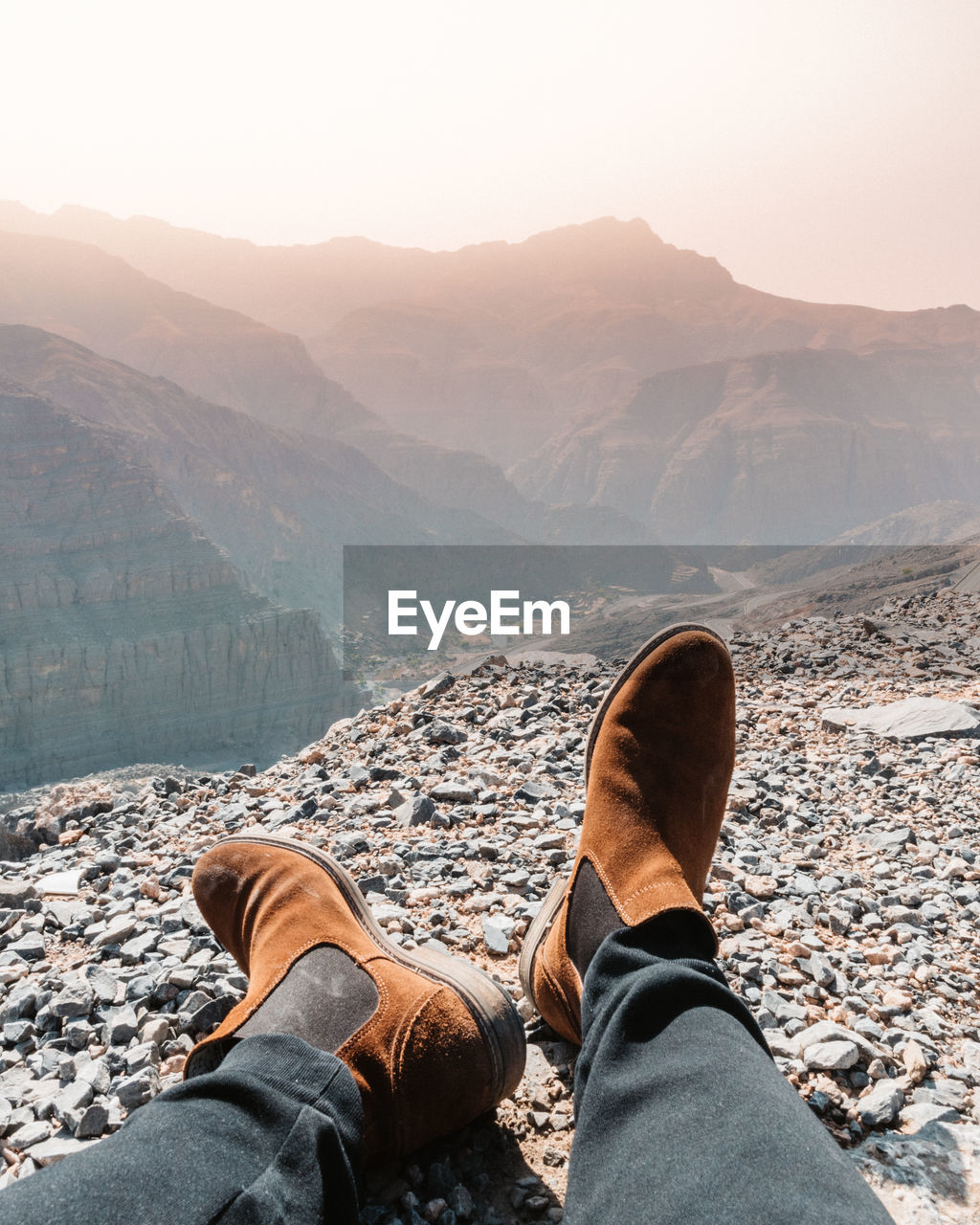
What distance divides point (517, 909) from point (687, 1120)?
1091 mm

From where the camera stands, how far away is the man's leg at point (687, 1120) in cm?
80

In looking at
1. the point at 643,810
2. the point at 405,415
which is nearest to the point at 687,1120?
the point at 643,810

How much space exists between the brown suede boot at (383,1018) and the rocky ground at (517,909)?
12 cm

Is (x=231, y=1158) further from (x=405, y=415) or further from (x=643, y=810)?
(x=405, y=415)

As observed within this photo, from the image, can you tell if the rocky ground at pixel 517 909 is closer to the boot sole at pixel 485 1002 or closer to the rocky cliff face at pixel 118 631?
the boot sole at pixel 485 1002

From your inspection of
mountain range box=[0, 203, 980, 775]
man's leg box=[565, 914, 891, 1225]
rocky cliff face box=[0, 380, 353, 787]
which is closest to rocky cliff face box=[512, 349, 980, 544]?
mountain range box=[0, 203, 980, 775]

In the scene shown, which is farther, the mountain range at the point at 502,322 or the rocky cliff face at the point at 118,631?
the mountain range at the point at 502,322

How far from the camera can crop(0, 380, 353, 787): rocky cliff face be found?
4131 centimetres

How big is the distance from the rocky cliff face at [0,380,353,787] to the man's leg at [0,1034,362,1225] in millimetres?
46375

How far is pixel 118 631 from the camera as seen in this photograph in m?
44.1

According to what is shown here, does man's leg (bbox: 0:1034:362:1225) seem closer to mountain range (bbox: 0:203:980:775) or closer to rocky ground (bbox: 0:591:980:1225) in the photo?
rocky ground (bbox: 0:591:980:1225)

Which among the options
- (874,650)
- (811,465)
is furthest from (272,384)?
(874,650)

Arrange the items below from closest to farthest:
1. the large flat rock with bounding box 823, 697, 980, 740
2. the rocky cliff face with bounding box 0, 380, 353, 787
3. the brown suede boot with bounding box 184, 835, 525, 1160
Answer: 1. the brown suede boot with bounding box 184, 835, 525, 1160
2. the large flat rock with bounding box 823, 697, 980, 740
3. the rocky cliff face with bounding box 0, 380, 353, 787

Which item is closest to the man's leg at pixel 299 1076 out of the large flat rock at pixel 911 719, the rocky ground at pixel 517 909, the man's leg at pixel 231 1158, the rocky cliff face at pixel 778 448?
the man's leg at pixel 231 1158
